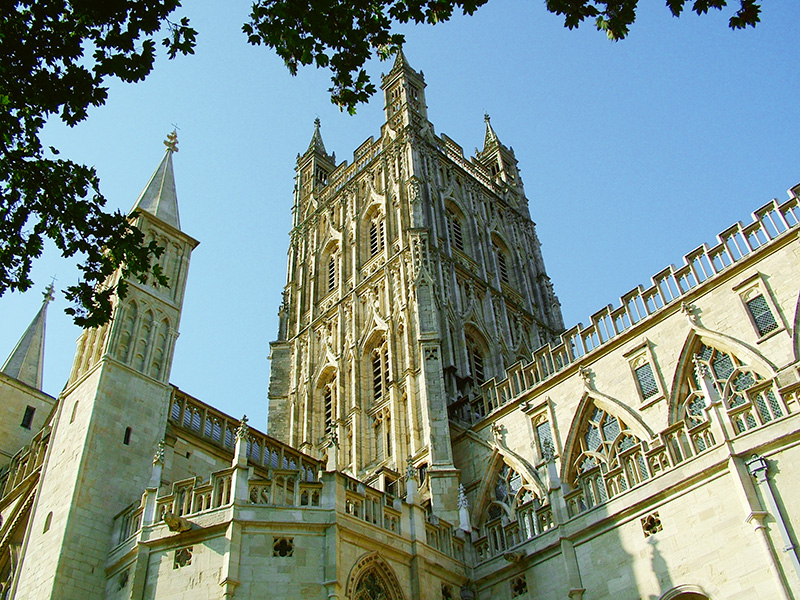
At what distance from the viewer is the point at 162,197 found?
22.3 meters

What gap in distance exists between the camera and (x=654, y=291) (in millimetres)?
21906

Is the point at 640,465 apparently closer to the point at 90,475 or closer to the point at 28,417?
the point at 90,475

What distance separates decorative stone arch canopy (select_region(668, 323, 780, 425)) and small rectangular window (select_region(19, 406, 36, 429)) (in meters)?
18.3

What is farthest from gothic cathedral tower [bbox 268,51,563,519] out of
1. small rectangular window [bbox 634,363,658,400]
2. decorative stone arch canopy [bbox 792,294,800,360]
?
decorative stone arch canopy [bbox 792,294,800,360]

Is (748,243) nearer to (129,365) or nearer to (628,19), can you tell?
(628,19)

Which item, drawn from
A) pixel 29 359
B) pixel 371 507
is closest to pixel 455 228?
pixel 29 359

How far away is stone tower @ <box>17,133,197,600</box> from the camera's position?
15031 mm

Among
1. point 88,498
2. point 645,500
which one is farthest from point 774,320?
point 88,498

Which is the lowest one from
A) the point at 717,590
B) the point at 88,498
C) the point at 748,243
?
the point at 717,590

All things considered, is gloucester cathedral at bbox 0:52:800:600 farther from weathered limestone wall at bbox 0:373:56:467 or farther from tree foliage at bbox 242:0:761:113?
tree foliage at bbox 242:0:761:113

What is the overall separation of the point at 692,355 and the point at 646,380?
4.64 ft

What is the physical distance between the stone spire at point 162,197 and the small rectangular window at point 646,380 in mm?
12744

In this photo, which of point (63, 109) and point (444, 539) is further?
point (444, 539)

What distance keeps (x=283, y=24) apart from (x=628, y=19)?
4.05 metres
